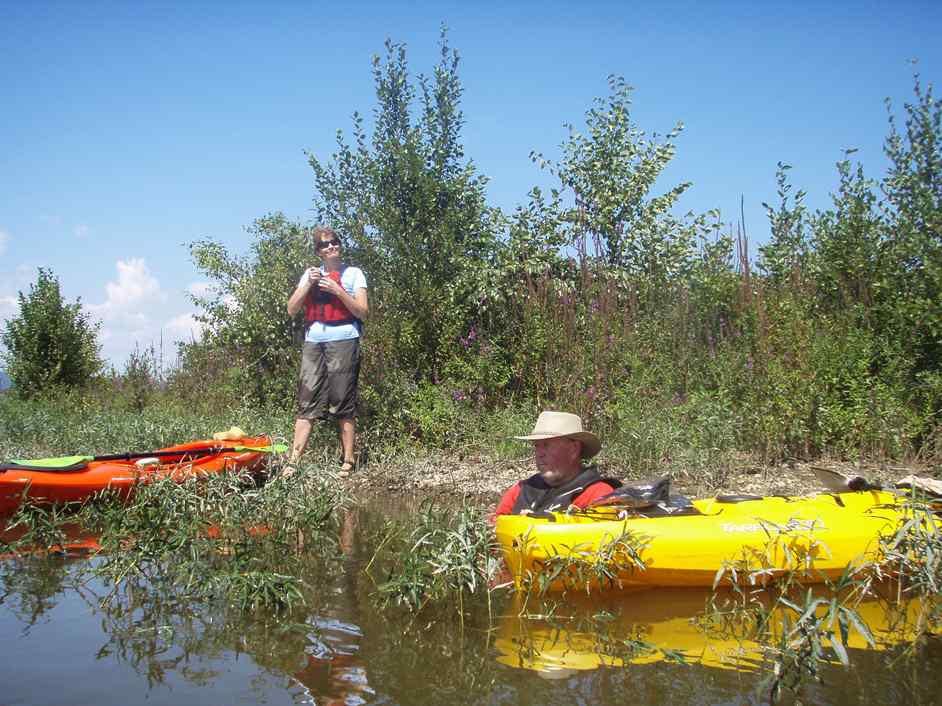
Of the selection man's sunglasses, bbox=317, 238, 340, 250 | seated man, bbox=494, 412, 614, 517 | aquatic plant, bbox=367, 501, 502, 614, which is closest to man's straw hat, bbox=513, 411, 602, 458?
seated man, bbox=494, 412, 614, 517

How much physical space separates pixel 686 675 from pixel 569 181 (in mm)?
8690

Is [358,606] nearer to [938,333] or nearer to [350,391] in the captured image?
[350,391]

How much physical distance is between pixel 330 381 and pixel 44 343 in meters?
8.26

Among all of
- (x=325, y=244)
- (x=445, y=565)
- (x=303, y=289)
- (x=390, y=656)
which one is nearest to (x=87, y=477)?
(x=303, y=289)

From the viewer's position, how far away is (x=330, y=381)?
8.16 metres

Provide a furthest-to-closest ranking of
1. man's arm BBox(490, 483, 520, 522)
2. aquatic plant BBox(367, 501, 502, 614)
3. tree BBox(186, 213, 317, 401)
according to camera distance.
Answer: tree BBox(186, 213, 317, 401) → man's arm BBox(490, 483, 520, 522) → aquatic plant BBox(367, 501, 502, 614)

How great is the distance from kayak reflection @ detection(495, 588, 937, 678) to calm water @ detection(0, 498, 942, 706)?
12 mm

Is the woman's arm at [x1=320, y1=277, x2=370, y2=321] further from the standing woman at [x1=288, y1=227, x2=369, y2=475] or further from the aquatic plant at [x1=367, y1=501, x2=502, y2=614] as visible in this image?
the aquatic plant at [x1=367, y1=501, x2=502, y2=614]

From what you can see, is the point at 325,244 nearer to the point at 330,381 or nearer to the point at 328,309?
the point at 328,309

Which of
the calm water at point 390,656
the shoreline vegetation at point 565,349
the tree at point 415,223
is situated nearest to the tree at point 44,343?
the shoreline vegetation at point 565,349

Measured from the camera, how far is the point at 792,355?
8.03 m

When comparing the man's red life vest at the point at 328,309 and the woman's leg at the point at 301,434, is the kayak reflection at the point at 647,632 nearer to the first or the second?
the woman's leg at the point at 301,434

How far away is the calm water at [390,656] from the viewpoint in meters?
3.31

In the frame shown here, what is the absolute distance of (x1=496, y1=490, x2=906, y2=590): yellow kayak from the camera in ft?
14.5
